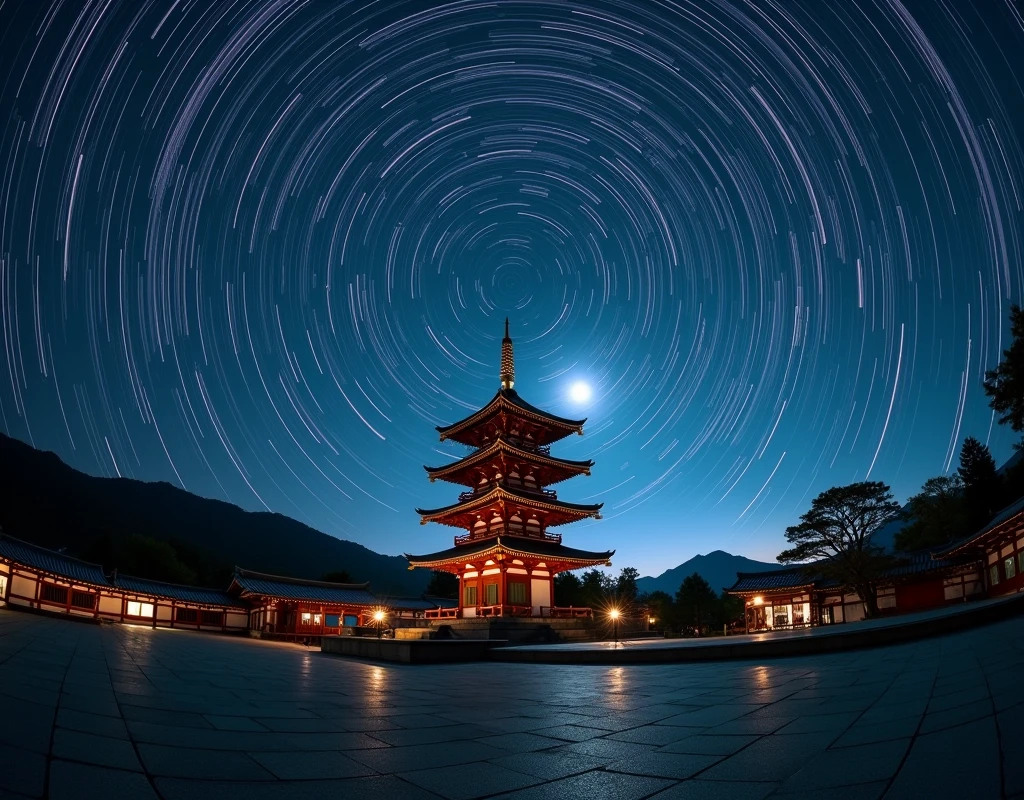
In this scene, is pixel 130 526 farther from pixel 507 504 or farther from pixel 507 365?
pixel 507 504

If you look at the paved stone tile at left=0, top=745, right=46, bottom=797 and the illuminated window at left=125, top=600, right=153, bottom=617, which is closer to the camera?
the paved stone tile at left=0, top=745, right=46, bottom=797

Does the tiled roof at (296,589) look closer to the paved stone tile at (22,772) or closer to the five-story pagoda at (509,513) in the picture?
the five-story pagoda at (509,513)

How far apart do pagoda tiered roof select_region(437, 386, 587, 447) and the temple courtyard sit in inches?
1222

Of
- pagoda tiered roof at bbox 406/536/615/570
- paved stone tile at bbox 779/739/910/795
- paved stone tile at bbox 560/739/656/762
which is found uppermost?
pagoda tiered roof at bbox 406/536/615/570

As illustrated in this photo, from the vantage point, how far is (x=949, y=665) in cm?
746

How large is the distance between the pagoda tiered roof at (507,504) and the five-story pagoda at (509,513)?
0.23 ft

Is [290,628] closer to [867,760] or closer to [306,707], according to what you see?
[306,707]

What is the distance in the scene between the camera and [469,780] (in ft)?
12.1

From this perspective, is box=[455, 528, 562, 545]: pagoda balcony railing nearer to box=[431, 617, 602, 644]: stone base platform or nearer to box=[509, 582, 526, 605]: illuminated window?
box=[509, 582, 526, 605]: illuminated window

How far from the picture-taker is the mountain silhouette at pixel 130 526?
72.5 meters

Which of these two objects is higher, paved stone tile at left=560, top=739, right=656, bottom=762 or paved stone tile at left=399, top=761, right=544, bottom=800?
paved stone tile at left=399, top=761, right=544, bottom=800

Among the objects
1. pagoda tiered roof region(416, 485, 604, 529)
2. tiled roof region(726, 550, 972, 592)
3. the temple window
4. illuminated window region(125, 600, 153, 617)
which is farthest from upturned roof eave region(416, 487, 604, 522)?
illuminated window region(125, 600, 153, 617)

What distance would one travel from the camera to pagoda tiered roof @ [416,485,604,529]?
35.5 metres

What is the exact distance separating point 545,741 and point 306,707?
131 inches
